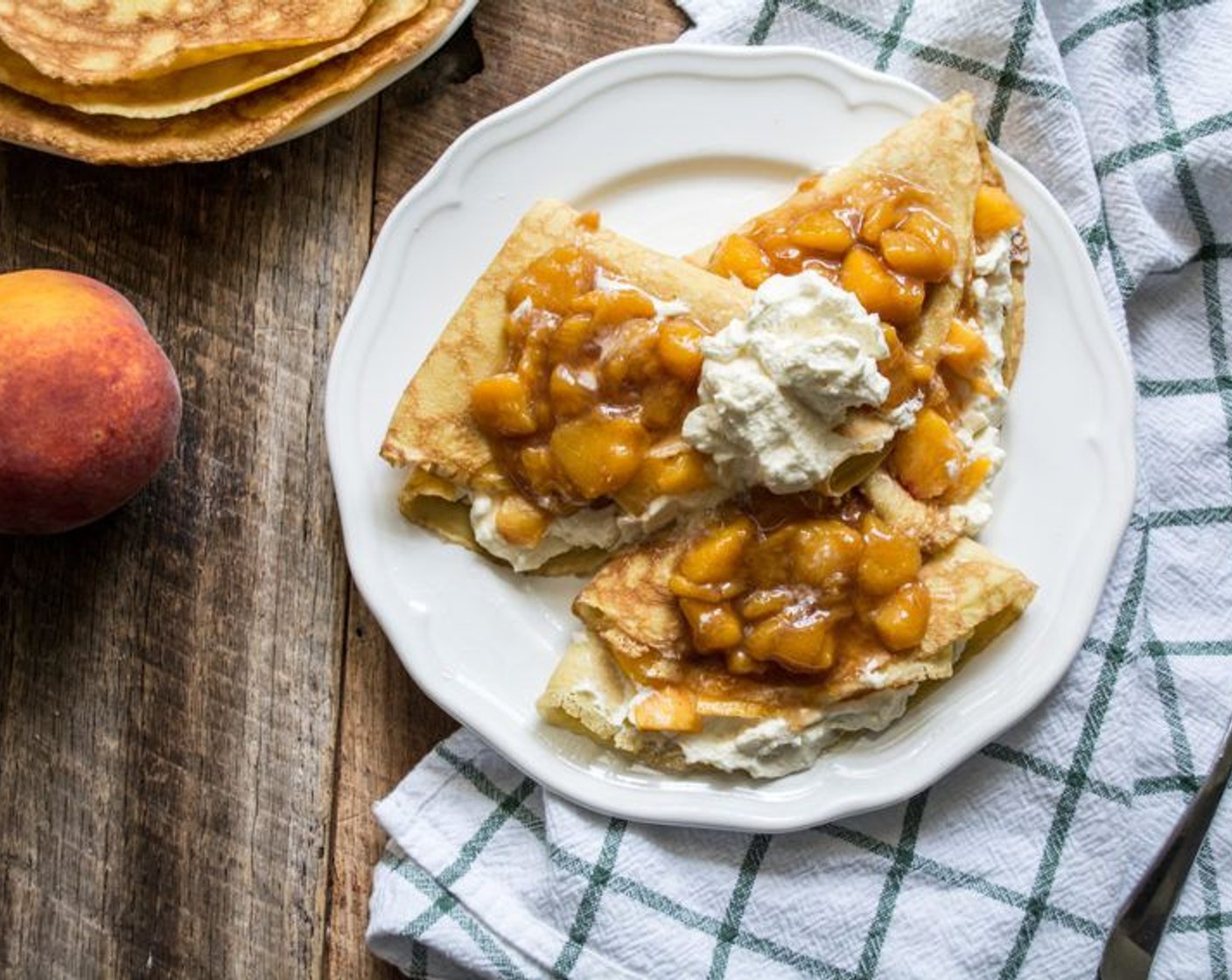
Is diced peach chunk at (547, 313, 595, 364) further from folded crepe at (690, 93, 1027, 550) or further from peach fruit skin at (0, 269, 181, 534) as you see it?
peach fruit skin at (0, 269, 181, 534)

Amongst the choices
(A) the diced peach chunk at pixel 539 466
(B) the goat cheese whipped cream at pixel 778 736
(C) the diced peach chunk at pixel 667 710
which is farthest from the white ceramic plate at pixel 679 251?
(A) the diced peach chunk at pixel 539 466

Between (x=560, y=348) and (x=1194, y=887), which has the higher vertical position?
(x=560, y=348)

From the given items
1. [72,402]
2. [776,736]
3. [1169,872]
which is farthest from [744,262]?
[1169,872]

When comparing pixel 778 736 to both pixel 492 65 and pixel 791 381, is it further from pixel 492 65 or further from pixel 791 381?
pixel 492 65

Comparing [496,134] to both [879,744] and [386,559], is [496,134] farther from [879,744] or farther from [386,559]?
[879,744]

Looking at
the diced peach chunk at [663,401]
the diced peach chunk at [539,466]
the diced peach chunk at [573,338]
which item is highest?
the diced peach chunk at [573,338]

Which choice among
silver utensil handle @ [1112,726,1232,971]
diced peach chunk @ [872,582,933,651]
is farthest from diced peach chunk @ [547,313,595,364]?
silver utensil handle @ [1112,726,1232,971]

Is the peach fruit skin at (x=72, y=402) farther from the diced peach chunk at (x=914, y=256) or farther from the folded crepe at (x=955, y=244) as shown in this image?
the diced peach chunk at (x=914, y=256)

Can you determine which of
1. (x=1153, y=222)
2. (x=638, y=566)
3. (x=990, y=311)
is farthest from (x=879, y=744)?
(x=1153, y=222)
